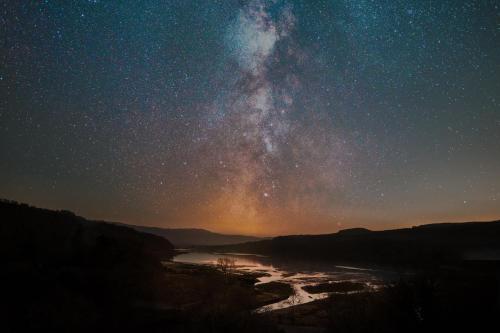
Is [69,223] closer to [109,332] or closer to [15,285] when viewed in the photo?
[15,285]

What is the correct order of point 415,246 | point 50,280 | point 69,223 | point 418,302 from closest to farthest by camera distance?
point 418,302 → point 50,280 → point 69,223 → point 415,246

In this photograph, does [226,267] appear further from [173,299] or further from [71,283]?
[71,283]

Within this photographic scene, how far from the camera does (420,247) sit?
392ft

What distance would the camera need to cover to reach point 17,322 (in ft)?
57.9

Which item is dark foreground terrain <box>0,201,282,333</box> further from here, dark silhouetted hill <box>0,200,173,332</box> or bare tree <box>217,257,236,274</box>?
bare tree <box>217,257,236,274</box>

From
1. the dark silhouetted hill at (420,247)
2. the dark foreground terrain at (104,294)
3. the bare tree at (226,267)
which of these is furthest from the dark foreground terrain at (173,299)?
the dark silhouetted hill at (420,247)

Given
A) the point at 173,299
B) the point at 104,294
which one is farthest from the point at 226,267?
the point at 104,294

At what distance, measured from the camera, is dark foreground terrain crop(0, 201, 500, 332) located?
48.9 ft

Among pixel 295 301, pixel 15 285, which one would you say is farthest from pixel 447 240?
pixel 15 285

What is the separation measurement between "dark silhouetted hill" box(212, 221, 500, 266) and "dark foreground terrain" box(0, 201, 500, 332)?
73741 mm

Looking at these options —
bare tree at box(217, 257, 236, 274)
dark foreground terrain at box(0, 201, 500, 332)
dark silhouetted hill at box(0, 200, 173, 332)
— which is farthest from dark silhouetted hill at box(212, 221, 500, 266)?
dark silhouetted hill at box(0, 200, 173, 332)

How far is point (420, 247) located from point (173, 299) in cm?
11353

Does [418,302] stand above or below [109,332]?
above

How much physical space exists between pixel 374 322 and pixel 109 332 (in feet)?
47.6
